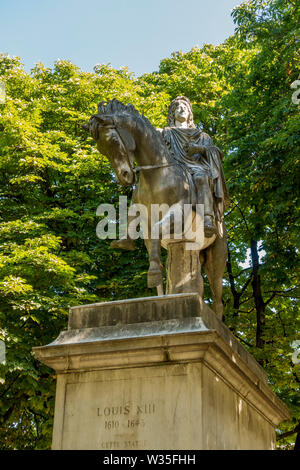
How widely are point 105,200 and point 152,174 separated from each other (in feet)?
30.8

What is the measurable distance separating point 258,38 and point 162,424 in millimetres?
12125

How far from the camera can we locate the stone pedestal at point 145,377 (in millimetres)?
5262

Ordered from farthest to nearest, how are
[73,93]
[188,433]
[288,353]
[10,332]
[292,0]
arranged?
1. [73,93]
2. [288,353]
3. [292,0]
4. [10,332]
5. [188,433]

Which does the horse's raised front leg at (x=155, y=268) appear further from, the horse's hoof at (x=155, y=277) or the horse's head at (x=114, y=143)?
the horse's head at (x=114, y=143)

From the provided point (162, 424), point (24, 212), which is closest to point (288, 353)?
point (24, 212)

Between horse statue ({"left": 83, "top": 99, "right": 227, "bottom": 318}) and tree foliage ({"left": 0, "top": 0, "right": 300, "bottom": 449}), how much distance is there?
5.06m

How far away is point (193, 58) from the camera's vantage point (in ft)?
74.5

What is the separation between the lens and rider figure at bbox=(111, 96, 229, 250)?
24.7 ft

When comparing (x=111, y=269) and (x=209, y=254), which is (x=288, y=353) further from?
(x=209, y=254)

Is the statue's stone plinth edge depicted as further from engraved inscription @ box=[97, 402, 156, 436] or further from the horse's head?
the horse's head

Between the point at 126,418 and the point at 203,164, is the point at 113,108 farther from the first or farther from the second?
the point at 126,418

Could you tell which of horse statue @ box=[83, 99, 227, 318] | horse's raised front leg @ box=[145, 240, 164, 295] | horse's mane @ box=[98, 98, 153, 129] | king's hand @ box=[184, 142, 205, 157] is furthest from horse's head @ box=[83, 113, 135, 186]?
king's hand @ box=[184, 142, 205, 157]

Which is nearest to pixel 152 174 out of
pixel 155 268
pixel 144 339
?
pixel 155 268

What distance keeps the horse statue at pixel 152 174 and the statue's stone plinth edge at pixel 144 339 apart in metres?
0.90
